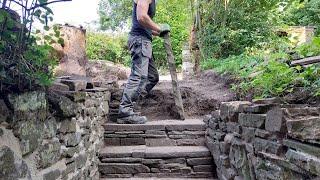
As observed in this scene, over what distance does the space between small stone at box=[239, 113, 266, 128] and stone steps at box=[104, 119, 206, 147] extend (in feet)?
4.90

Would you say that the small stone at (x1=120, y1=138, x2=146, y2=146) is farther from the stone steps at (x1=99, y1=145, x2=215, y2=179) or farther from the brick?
the brick

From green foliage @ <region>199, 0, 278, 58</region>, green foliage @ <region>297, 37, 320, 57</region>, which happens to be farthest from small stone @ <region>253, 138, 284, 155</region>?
Answer: green foliage @ <region>199, 0, 278, 58</region>

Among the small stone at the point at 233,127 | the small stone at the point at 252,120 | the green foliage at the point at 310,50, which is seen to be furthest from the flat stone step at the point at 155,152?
the green foliage at the point at 310,50

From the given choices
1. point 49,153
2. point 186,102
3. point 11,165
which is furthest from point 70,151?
point 186,102

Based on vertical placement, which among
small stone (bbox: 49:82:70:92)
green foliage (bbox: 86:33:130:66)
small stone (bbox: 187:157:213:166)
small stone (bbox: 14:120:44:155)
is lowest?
small stone (bbox: 187:157:213:166)

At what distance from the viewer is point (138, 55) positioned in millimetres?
4109

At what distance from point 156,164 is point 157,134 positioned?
485 mm

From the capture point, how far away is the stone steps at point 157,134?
4039mm

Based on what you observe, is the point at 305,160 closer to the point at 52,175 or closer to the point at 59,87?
the point at 52,175

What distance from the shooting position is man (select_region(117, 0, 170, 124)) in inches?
160

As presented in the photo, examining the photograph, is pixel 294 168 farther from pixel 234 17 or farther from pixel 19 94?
pixel 234 17

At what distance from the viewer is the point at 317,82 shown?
7.39ft

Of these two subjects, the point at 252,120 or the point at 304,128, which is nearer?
the point at 304,128

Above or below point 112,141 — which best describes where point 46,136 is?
above
